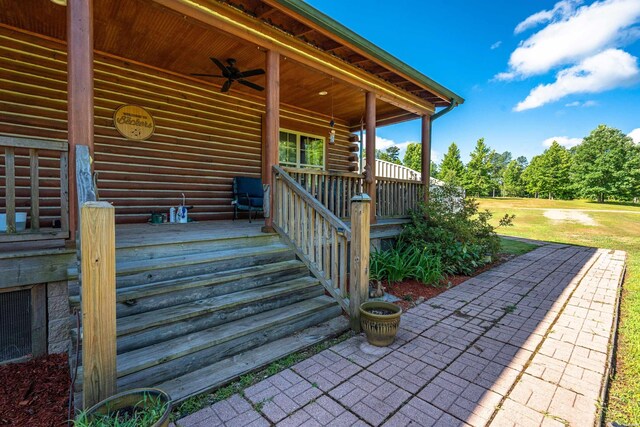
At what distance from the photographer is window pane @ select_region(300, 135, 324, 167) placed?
23.1ft

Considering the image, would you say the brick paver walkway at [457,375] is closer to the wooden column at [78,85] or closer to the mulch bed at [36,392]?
the mulch bed at [36,392]

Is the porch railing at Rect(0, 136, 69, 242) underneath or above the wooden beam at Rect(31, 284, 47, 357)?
above

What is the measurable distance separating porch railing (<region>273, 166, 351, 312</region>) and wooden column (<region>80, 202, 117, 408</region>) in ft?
6.36

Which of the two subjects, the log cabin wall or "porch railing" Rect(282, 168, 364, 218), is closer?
the log cabin wall

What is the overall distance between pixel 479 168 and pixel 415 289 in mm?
32338

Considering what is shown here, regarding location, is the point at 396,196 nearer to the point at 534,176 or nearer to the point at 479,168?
the point at 479,168

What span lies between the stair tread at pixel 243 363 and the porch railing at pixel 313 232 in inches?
16.5

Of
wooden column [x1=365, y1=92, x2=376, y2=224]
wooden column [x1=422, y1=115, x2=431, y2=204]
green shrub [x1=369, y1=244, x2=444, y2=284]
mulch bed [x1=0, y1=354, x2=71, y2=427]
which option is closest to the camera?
mulch bed [x1=0, y1=354, x2=71, y2=427]

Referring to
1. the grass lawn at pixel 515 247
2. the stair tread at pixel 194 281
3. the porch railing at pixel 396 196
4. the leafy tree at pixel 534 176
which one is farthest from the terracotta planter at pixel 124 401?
the leafy tree at pixel 534 176

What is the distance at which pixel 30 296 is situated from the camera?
2.32 metres

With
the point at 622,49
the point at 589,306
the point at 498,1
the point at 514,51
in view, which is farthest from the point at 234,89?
the point at 622,49

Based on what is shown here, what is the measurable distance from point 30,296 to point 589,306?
574cm

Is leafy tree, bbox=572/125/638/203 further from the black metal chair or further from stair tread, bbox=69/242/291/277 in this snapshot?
stair tread, bbox=69/242/291/277

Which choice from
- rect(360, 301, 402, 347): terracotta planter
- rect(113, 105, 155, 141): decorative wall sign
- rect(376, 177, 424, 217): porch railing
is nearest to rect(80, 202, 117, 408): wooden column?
rect(360, 301, 402, 347): terracotta planter
